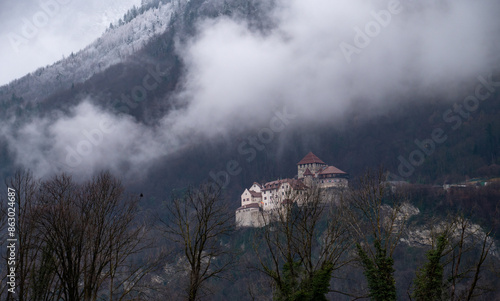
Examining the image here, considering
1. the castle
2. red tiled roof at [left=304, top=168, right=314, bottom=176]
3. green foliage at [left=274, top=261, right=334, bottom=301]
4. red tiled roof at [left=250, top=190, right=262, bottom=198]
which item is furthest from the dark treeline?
red tiled roof at [left=304, top=168, right=314, bottom=176]

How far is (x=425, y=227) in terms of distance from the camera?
469 feet

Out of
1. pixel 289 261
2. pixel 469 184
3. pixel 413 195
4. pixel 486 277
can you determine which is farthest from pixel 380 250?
pixel 469 184

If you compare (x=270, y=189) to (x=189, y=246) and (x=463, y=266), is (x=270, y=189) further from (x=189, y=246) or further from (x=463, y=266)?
(x=189, y=246)

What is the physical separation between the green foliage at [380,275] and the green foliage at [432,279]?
1.89 m

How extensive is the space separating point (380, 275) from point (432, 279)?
Answer: 3451 mm

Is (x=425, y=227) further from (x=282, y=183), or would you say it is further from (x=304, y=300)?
(x=304, y=300)

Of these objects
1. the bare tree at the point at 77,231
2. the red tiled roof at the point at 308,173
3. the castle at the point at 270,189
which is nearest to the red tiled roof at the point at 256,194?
the castle at the point at 270,189

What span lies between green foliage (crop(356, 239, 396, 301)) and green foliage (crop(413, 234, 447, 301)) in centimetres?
189

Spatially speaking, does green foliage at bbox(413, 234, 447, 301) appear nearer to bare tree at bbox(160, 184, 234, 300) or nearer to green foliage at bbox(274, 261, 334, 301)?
green foliage at bbox(274, 261, 334, 301)

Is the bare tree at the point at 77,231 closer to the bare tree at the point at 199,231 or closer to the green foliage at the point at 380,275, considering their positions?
the bare tree at the point at 199,231

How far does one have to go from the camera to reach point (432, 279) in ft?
103

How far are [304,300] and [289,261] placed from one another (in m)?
2.33

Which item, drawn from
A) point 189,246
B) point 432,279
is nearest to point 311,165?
point 432,279

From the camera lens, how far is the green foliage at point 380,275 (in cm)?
3088
